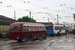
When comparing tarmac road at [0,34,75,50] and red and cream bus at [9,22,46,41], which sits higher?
red and cream bus at [9,22,46,41]

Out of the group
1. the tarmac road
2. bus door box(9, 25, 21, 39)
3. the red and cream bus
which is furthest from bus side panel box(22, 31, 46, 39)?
the tarmac road

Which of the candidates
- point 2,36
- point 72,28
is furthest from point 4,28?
point 72,28

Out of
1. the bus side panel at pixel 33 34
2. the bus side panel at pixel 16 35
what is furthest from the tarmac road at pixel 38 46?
the bus side panel at pixel 33 34

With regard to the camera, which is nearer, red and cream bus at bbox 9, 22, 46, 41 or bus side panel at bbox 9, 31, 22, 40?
bus side panel at bbox 9, 31, 22, 40

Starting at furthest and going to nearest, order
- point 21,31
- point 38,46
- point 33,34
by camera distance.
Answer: point 33,34 < point 21,31 < point 38,46

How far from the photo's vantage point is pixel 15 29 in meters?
24.6

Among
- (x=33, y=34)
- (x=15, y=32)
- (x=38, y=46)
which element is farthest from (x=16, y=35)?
(x=38, y=46)

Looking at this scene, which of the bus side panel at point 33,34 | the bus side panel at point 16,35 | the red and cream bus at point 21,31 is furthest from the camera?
the bus side panel at point 33,34

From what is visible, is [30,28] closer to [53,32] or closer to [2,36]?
[2,36]

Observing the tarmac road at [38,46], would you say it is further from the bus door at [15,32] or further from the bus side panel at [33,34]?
the bus side panel at [33,34]

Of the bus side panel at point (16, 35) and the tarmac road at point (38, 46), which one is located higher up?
the bus side panel at point (16, 35)

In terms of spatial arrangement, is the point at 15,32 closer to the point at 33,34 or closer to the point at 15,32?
the point at 15,32

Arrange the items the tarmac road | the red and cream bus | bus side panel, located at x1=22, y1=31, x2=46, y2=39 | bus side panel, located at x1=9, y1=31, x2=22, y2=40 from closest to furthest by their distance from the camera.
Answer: the tarmac road → bus side panel, located at x1=9, y1=31, x2=22, y2=40 → the red and cream bus → bus side panel, located at x1=22, y1=31, x2=46, y2=39

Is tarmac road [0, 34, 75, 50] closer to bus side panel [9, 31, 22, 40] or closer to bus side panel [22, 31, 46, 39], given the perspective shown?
bus side panel [9, 31, 22, 40]
